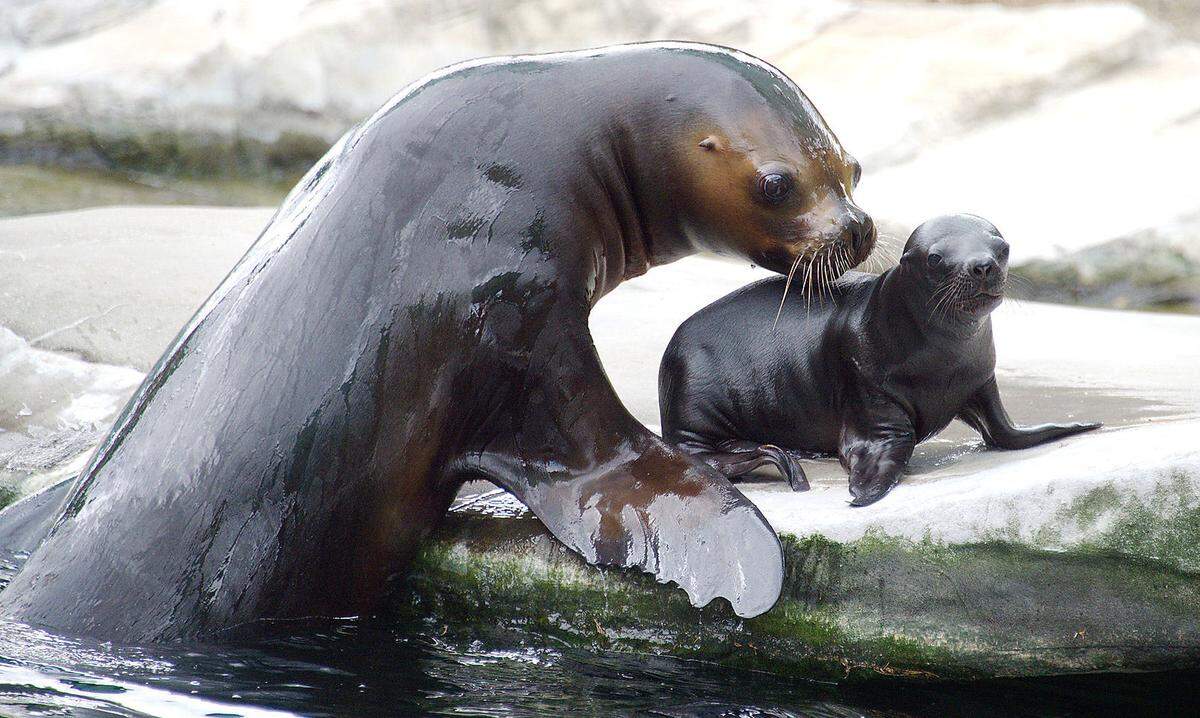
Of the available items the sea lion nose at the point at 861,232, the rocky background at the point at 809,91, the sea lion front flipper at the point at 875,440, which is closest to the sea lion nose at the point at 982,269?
the sea lion nose at the point at 861,232

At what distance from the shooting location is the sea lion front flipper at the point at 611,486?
3.25 meters

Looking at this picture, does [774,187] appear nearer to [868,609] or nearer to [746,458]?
[746,458]

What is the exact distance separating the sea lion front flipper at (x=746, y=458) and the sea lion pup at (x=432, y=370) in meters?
0.31

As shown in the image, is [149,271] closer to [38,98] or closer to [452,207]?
[452,207]

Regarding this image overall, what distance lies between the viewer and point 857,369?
12.4 ft

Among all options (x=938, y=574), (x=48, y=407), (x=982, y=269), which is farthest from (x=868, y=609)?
(x=48, y=407)

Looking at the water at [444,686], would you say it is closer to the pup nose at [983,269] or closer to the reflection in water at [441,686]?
the reflection in water at [441,686]

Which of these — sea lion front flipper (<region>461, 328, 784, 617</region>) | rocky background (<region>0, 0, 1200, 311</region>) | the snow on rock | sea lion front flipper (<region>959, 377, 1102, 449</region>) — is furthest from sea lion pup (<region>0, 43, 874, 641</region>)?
rocky background (<region>0, 0, 1200, 311</region>)

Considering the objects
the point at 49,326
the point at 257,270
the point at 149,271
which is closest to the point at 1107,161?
the point at 149,271

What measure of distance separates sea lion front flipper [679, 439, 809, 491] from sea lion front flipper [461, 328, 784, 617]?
9.4 inches

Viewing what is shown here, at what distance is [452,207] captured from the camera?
136 inches

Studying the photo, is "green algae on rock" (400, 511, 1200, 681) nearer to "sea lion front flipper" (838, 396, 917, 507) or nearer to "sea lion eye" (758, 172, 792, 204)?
"sea lion front flipper" (838, 396, 917, 507)

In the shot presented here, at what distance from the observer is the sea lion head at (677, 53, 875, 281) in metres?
3.57

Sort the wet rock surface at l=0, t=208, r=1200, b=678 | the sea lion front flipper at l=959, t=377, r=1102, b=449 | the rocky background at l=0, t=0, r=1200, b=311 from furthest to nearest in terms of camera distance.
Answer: the rocky background at l=0, t=0, r=1200, b=311, the sea lion front flipper at l=959, t=377, r=1102, b=449, the wet rock surface at l=0, t=208, r=1200, b=678
